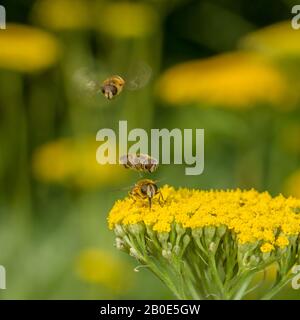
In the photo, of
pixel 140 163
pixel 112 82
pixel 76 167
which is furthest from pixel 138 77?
pixel 76 167

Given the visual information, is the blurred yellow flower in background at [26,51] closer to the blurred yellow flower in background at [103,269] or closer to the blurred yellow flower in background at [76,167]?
the blurred yellow flower in background at [76,167]

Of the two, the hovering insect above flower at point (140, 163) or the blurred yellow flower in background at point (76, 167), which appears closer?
the hovering insect above flower at point (140, 163)

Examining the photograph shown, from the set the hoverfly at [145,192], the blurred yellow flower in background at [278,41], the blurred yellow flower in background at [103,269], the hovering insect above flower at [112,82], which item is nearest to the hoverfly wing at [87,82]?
the hovering insect above flower at [112,82]

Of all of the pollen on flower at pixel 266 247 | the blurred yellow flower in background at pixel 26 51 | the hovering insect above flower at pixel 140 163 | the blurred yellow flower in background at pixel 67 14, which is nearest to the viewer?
the pollen on flower at pixel 266 247

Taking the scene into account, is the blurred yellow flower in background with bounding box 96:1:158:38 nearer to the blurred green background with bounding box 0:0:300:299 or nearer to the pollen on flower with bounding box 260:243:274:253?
the blurred green background with bounding box 0:0:300:299
